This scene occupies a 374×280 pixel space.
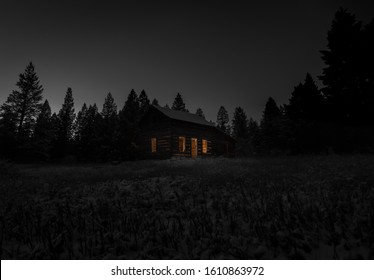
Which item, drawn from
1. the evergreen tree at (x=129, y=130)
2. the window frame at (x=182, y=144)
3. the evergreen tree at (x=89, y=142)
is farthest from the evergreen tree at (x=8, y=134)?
the window frame at (x=182, y=144)

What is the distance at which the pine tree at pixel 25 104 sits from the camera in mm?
30534

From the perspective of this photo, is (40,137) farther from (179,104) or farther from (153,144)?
(179,104)

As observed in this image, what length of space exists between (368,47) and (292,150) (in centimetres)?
1350

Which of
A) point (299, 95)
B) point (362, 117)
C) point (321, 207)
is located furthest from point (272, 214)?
point (299, 95)

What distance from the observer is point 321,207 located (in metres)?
4.20

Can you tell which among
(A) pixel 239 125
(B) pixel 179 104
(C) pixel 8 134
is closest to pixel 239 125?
(A) pixel 239 125

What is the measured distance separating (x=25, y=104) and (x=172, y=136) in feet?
82.5

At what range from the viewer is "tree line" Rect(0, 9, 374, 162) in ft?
68.8

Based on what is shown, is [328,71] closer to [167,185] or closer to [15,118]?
[167,185]

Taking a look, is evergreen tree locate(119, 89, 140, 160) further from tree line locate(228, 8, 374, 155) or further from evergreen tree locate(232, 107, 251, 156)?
evergreen tree locate(232, 107, 251, 156)

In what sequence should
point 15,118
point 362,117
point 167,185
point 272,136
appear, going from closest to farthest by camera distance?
1. point 167,185
2. point 362,117
3. point 15,118
4. point 272,136

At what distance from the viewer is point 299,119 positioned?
2706 centimetres

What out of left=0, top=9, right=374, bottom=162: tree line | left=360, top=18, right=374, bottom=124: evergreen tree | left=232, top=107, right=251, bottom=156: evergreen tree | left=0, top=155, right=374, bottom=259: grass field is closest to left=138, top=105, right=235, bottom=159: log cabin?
left=0, top=9, right=374, bottom=162: tree line

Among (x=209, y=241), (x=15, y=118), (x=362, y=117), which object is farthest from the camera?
(x=15, y=118)
